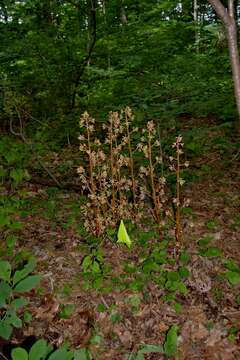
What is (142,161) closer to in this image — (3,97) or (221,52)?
(3,97)

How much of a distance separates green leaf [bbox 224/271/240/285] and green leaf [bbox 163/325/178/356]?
712mm

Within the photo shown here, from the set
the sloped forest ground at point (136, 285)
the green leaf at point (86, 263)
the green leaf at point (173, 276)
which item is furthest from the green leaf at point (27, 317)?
the green leaf at point (173, 276)

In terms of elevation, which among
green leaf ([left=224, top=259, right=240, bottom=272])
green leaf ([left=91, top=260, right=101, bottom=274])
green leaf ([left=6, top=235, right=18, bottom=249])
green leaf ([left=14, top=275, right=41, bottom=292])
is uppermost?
green leaf ([left=14, top=275, right=41, bottom=292])

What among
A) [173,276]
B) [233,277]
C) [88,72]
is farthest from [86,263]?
[88,72]

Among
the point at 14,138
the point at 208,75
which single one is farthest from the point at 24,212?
the point at 208,75

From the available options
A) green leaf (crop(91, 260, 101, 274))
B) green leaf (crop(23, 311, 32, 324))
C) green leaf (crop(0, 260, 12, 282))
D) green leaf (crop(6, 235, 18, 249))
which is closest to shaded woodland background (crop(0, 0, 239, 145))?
green leaf (crop(6, 235, 18, 249))

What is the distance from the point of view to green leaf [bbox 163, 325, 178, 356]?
2678 millimetres

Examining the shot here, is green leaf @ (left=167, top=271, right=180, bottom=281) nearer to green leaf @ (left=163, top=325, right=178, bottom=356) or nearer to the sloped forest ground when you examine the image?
the sloped forest ground

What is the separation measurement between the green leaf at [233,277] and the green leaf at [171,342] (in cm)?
71

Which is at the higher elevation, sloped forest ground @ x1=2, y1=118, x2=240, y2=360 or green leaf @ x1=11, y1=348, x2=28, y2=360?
green leaf @ x1=11, y1=348, x2=28, y2=360

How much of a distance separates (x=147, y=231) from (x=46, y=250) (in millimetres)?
1113

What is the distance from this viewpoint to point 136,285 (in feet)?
10.2

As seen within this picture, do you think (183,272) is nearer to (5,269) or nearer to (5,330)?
(5,269)

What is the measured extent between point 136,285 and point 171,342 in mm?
583
